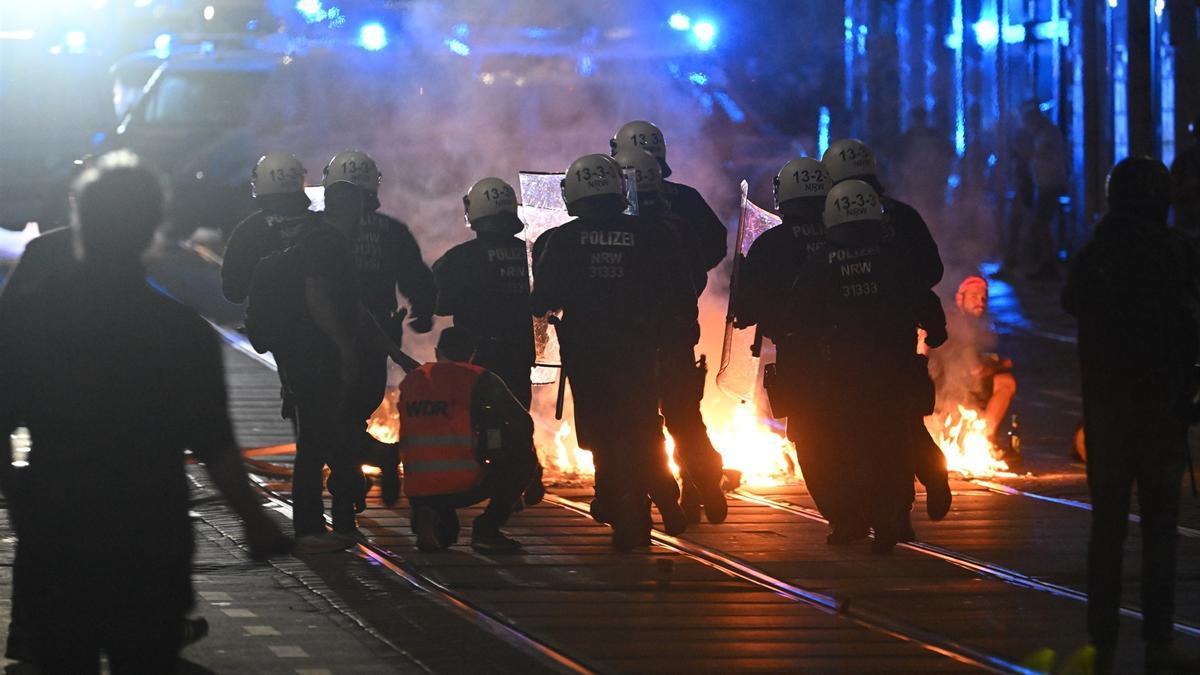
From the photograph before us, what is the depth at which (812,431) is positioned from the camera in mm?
9594

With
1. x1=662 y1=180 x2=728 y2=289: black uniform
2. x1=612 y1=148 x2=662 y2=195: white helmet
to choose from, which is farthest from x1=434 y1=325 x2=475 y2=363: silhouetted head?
x1=662 y1=180 x2=728 y2=289: black uniform

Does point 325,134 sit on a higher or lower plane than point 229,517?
higher

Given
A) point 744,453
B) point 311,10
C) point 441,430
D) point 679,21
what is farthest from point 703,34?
point 441,430

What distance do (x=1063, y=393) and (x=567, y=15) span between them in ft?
16.9

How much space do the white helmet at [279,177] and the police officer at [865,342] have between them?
254 centimetres

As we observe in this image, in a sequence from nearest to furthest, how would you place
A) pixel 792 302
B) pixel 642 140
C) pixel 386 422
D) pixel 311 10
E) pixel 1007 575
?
pixel 1007 575
pixel 792 302
pixel 642 140
pixel 386 422
pixel 311 10

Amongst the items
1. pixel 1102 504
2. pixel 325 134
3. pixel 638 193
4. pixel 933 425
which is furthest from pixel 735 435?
pixel 325 134

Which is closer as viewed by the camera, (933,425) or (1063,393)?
(933,425)

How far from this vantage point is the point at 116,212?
487 centimetres

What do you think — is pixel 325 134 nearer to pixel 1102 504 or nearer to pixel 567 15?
pixel 567 15

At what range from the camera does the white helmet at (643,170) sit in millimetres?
10227

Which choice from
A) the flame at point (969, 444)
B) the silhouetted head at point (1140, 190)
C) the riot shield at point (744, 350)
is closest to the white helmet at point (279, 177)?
the riot shield at point (744, 350)

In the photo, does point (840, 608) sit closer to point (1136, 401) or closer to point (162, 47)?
point (1136, 401)

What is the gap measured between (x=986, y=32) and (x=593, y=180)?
791 inches
